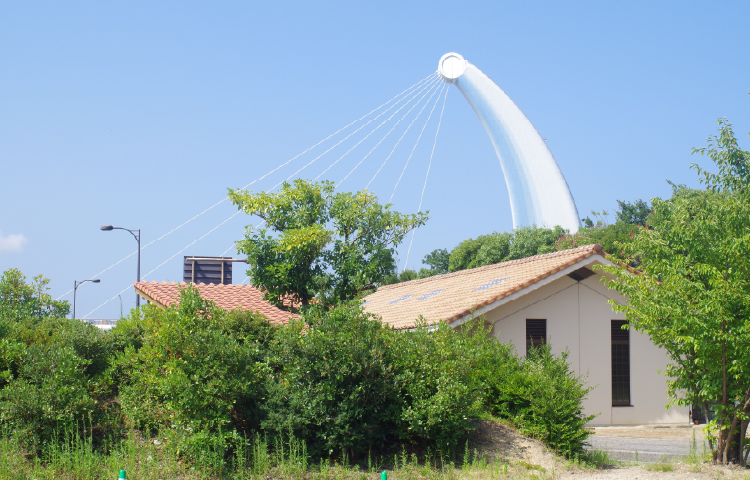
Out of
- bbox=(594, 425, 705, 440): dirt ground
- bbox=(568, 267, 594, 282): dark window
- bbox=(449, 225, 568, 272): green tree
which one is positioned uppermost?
bbox=(449, 225, 568, 272): green tree

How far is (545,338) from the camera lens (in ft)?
55.4

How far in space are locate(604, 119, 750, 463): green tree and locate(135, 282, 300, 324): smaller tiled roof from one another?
1300cm

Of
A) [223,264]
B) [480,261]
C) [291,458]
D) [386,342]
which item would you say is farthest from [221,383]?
[480,261]

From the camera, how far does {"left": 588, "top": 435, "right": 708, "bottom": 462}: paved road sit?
39.4 ft

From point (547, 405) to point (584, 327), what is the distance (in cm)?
690

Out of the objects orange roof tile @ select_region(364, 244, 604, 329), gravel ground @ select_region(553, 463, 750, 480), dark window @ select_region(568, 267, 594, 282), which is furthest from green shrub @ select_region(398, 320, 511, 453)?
dark window @ select_region(568, 267, 594, 282)

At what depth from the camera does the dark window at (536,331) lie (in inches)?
661

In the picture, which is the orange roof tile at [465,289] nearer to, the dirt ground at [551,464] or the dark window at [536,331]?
the dark window at [536,331]

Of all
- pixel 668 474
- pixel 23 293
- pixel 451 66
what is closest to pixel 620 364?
pixel 668 474

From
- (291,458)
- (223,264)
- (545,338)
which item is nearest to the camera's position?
(291,458)

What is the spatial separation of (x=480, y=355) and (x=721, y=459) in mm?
4195

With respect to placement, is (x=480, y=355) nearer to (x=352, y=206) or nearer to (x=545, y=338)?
(x=545, y=338)

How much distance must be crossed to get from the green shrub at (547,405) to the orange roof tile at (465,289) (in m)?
3.12

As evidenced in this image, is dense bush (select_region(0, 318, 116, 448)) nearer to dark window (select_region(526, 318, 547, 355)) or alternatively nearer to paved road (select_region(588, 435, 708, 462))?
paved road (select_region(588, 435, 708, 462))
